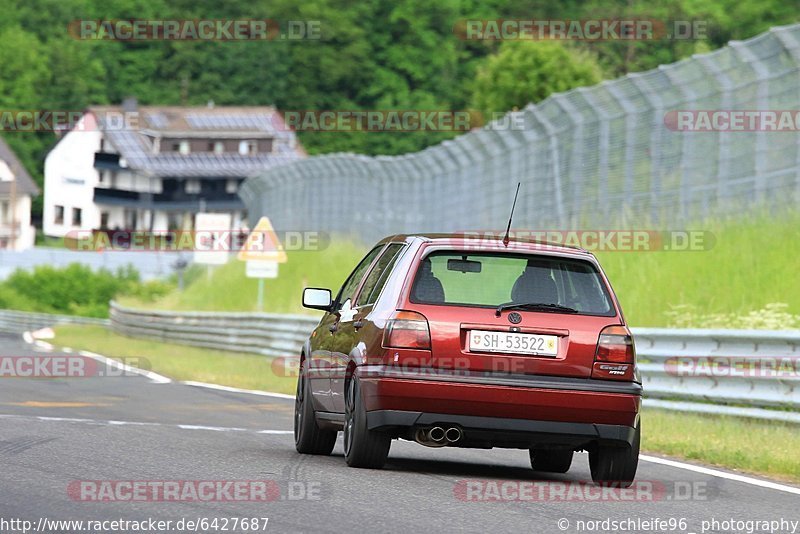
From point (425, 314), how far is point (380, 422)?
0.64 m

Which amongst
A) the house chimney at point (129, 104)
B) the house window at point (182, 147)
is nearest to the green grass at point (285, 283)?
the house chimney at point (129, 104)

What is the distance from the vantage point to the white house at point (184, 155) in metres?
113

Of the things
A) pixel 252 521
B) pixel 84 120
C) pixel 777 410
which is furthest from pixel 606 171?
pixel 84 120

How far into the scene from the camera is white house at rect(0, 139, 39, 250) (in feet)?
290

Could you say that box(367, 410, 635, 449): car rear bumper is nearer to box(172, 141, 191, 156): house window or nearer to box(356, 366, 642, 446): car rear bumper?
box(356, 366, 642, 446): car rear bumper

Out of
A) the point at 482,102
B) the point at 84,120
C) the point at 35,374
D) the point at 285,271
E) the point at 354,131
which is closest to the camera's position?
the point at 35,374

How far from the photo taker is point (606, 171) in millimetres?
24578

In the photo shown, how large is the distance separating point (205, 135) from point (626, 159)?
100540mm

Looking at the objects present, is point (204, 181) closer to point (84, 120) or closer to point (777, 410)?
point (84, 120)

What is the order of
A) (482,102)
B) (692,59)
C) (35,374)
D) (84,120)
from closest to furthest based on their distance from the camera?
(692,59)
(35,374)
(482,102)
(84,120)

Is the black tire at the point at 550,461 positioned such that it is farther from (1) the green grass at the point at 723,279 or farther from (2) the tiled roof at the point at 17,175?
(2) the tiled roof at the point at 17,175

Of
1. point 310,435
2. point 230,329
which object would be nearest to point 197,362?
point 230,329

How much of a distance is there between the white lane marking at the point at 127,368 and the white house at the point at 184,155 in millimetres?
74431

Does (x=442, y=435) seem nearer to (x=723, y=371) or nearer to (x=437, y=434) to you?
(x=437, y=434)
